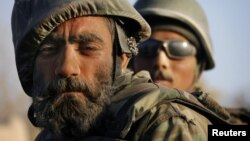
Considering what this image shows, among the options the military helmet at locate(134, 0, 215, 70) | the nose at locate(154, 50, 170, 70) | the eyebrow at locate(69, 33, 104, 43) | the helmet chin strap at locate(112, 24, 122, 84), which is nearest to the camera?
the eyebrow at locate(69, 33, 104, 43)

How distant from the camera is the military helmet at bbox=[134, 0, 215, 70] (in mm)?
8297

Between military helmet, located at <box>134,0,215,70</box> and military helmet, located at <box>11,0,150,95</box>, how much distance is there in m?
3.31

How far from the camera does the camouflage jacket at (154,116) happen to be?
13.9 feet

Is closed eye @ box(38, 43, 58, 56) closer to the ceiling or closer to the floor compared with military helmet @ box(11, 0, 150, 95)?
closer to the floor

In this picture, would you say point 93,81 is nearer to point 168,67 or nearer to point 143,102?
point 143,102

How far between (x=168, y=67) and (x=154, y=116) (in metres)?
3.69

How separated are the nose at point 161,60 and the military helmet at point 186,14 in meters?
0.41

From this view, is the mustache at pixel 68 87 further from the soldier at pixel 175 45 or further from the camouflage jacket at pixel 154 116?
the soldier at pixel 175 45

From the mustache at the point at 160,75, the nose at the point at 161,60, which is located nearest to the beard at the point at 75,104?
the mustache at the point at 160,75

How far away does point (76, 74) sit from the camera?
450cm

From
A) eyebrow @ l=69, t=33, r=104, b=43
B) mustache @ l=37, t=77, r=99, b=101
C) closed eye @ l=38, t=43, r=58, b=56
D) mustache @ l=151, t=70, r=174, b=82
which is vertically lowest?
mustache @ l=151, t=70, r=174, b=82

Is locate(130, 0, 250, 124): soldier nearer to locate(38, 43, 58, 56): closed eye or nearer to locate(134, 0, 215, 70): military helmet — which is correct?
locate(134, 0, 215, 70): military helmet

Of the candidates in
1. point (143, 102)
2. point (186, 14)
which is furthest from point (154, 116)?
point (186, 14)

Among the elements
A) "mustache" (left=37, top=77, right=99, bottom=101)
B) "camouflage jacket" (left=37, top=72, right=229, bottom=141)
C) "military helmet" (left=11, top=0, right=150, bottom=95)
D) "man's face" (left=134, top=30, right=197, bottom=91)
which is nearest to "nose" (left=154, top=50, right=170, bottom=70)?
"man's face" (left=134, top=30, right=197, bottom=91)
